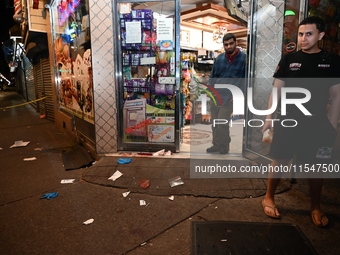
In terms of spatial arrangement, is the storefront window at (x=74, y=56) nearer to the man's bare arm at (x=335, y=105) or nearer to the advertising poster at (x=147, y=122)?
the advertising poster at (x=147, y=122)

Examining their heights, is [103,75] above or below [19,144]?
above

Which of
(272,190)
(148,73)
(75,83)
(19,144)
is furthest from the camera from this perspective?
(19,144)

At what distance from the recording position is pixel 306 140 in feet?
8.34

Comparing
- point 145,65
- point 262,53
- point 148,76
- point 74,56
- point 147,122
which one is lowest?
point 147,122

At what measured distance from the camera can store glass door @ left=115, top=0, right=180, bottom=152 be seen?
174 inches

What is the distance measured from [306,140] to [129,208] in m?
2.14

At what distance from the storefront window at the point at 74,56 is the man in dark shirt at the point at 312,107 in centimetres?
347

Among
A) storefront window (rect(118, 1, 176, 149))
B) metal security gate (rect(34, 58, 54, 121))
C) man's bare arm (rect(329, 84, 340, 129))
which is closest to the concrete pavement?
→ storefront window (rect(118, 1, 176, 149))

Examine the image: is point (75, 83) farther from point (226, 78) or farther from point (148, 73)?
point (226, 78)

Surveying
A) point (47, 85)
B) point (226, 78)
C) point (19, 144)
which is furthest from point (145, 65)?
point (47, 85)

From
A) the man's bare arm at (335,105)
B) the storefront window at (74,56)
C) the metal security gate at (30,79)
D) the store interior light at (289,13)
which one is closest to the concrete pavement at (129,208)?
the man's bare arm at (335,105)

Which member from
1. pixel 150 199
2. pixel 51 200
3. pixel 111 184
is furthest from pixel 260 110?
pixel 51 200

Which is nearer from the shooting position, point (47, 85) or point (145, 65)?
point (145, 65)

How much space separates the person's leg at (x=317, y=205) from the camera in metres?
2.57
